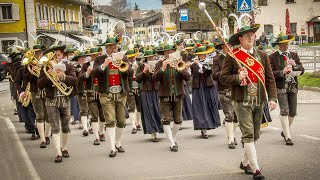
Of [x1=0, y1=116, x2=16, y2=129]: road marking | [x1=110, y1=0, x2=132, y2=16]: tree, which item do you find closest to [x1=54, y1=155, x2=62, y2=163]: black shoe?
[x1=0, y1=116, x2=16, y2=129]: road marking

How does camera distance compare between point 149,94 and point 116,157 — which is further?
point 149,94

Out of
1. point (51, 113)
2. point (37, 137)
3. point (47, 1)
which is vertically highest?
point (47, 1)

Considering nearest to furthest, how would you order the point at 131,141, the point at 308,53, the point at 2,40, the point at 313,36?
the point at 131,141 < the point at 308,53 < the point at 2,40 < the point at 313,36

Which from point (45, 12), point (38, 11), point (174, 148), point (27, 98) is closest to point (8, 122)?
point (27, 98)

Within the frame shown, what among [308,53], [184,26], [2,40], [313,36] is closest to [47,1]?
[2,40]

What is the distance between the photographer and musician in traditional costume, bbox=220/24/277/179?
7.84 m

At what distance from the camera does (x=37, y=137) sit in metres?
13.5

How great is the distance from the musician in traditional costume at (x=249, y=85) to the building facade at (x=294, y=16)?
186 ft

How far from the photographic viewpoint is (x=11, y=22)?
49312 millimetres

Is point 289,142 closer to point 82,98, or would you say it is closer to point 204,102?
point 204,102

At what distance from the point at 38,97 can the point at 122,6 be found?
5252 inches

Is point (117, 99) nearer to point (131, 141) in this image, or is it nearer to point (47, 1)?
point (131, 141)

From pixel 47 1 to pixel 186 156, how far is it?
157ft

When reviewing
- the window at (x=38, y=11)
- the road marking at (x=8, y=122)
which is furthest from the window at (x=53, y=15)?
the road marking at (x=8, y=122)
